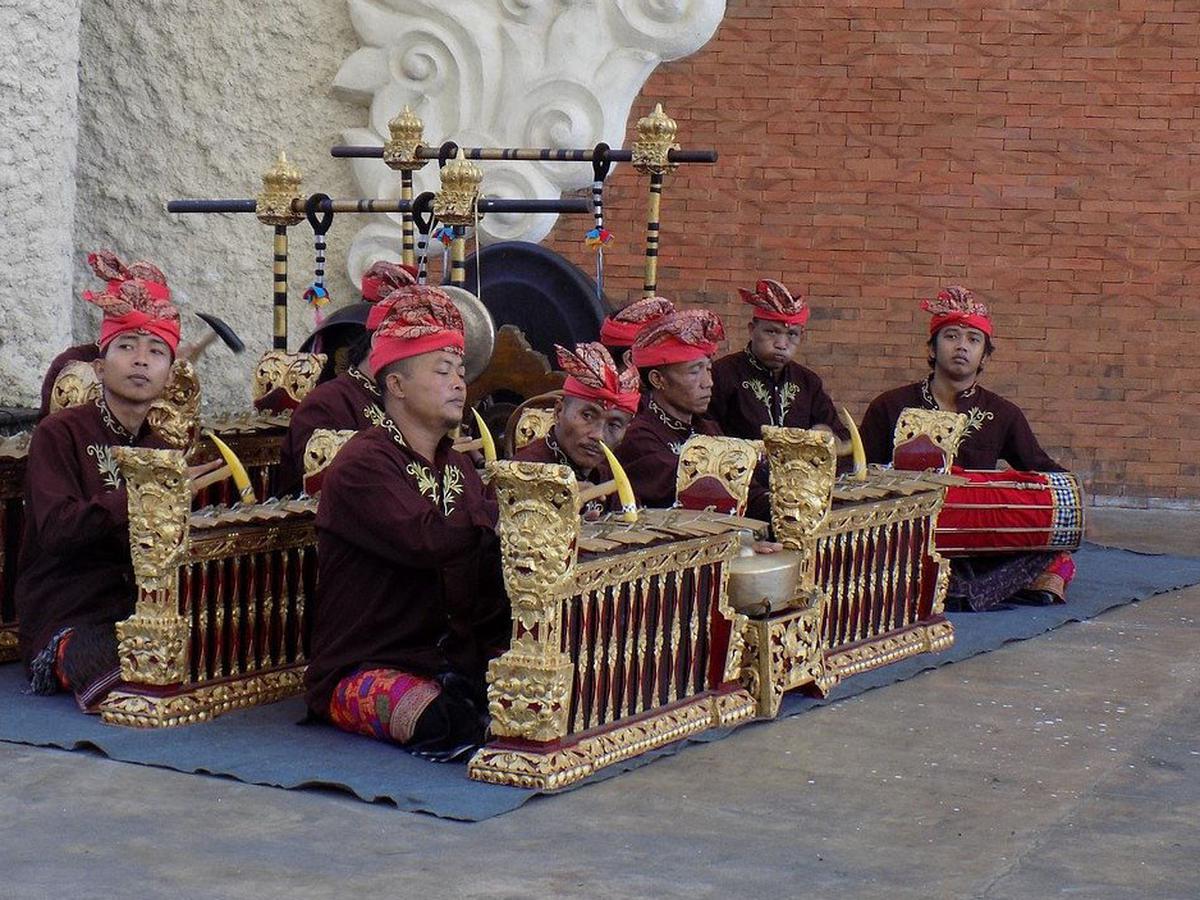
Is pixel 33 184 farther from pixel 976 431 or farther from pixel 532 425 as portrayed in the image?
pixel 976 431

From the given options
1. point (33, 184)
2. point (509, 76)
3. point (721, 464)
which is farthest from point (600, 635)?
point (509, 76)

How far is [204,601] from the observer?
5.14m

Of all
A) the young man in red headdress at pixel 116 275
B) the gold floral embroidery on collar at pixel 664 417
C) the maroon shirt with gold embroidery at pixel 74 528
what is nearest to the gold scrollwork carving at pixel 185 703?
the maroon shirt with gold embroidery at pixel 74 528

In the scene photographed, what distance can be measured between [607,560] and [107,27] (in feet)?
21.8

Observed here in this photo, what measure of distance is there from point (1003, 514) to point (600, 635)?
9.35 ft

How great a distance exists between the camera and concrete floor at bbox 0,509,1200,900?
394 centimetres

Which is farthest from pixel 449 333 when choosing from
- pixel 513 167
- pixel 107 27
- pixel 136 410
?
pixel 107 27

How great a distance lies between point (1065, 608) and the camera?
7375 millimetres

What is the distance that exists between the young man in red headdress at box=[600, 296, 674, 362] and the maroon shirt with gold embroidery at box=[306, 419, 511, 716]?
51.2 inches

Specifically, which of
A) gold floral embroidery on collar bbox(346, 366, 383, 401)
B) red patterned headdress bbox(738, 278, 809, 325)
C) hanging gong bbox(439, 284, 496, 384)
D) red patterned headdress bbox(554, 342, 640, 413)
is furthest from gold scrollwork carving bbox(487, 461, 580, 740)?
red patterned headdress bbox(738, 278, 809, 325)

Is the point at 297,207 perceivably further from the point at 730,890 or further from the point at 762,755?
the point at 730,890

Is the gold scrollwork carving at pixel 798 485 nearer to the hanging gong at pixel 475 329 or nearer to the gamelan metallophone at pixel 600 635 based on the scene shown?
the gamelan metallophone at pixel 600 635

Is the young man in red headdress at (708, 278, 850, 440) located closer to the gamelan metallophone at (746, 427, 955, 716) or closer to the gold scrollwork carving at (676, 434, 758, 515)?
the gamelan metallophone at (746, 427, 955, 716)

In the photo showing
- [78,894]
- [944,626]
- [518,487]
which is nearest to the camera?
[78,894]
